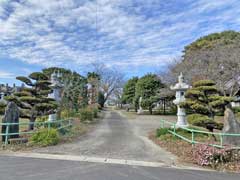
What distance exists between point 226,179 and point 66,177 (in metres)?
3.57

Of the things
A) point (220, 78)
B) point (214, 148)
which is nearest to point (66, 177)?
point (214, 148)

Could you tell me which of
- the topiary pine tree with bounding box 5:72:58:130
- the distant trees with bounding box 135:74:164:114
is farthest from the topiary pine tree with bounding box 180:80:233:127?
the distant trees with bounding box 135:74:164:114

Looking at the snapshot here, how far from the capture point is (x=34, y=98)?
9.42m

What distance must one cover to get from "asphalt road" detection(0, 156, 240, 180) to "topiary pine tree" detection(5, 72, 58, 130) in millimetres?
4415

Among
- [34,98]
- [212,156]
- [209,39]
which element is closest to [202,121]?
[212,156]

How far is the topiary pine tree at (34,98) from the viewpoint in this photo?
9.54 meters

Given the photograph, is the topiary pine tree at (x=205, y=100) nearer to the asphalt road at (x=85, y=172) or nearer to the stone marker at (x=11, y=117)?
the asphalt road at (x=85, y=172)

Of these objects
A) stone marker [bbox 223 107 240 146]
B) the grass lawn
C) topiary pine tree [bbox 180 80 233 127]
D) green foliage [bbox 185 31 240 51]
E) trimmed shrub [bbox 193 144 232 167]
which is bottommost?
the grass lawn

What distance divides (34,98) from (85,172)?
19.6ft

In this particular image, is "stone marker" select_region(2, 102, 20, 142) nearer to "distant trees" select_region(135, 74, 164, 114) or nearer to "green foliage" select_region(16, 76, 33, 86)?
"green foliage" select_region(16, 76, 33, 86)

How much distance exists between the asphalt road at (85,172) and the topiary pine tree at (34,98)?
4.41m

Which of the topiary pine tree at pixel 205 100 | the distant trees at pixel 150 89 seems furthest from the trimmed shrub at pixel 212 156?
the distant trees at pixel 150 89

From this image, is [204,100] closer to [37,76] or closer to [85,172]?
[85,172]

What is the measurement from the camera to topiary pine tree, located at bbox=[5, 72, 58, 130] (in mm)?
9537
